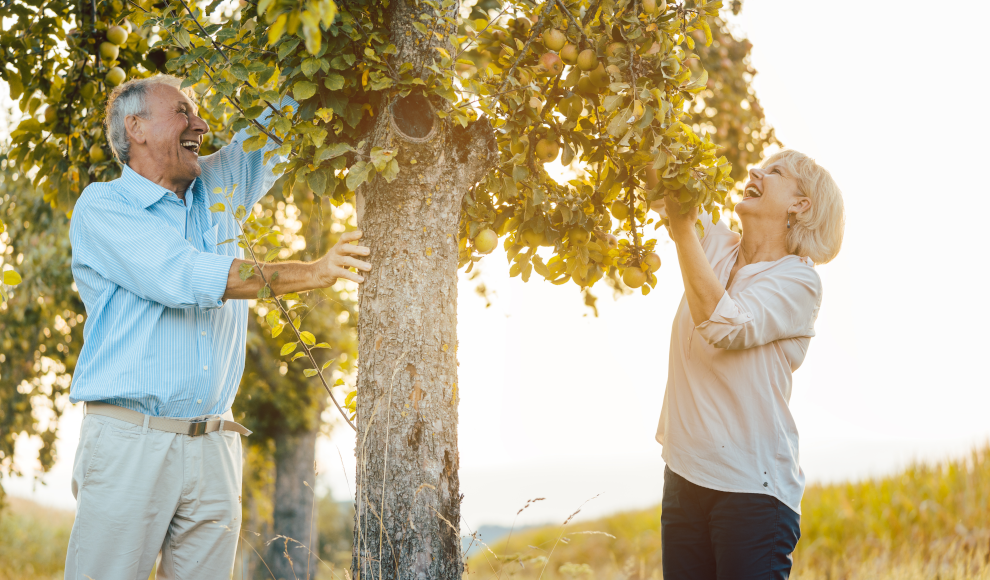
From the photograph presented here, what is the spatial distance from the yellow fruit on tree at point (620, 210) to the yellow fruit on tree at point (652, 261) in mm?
167

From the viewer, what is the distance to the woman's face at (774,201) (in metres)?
2.24

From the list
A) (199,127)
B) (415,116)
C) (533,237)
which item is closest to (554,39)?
(415,116)

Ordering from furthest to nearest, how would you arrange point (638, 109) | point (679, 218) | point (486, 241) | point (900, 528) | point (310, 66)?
point (900, 528) → point (486, 241) → point (679, 218) → point (638, 109) → point (310, 66)

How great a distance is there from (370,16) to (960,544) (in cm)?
594

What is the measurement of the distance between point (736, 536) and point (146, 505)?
6.05 feet

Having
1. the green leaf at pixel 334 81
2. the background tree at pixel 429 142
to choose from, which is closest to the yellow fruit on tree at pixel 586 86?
the background tree at pixel 429 142

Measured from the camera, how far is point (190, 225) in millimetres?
2383

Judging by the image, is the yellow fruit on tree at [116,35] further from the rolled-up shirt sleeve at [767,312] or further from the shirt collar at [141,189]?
the rolled-up shirt sleeve at [767,312]

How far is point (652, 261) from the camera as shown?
227cm

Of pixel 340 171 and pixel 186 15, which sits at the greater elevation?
pixel 186 15

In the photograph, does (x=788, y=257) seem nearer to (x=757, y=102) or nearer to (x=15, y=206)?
(x=757, y=102)

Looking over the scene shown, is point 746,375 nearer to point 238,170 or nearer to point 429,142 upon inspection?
point 429,142

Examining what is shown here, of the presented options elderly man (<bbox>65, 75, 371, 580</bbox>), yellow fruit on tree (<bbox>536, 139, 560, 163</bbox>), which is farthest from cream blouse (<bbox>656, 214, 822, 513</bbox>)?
elderly man (<bbox>65, 75, 371, 580</bbox>)

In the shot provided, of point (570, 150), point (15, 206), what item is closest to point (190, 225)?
point (570, 150)
